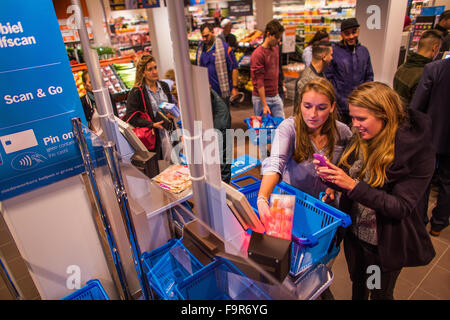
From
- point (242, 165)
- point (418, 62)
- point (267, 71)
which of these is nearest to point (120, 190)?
point (242, 165)

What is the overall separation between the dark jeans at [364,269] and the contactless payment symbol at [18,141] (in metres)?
1.92

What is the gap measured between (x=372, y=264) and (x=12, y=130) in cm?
214

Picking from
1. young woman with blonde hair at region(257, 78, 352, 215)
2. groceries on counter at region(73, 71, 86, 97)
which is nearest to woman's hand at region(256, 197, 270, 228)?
young woman with blonde hair at region(257, 78, 352, 215)

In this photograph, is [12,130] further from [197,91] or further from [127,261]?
[197,91]

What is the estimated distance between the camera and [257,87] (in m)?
4.82

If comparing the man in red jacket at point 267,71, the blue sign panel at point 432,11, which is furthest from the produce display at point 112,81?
the blue sign panel at point 432,11

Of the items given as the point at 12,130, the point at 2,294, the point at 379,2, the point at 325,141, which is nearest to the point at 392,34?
the point at 379,2

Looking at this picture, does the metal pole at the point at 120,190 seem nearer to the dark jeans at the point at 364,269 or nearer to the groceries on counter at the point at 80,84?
the dark jeans at the point at 364,269

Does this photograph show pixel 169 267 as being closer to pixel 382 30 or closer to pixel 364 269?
pixel 364 269

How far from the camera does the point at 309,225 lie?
187 cm

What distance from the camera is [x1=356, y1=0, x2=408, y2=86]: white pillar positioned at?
13.3 ft

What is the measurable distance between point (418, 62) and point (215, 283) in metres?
3.56

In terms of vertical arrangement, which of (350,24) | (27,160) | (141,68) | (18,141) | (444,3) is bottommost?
(27,160)

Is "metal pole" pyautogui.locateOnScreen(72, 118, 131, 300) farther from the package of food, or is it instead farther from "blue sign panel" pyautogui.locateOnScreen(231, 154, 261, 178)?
"blue sign panel" pyautogui.locateOnScreen(231, 154, 261, 178)
